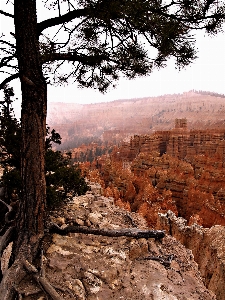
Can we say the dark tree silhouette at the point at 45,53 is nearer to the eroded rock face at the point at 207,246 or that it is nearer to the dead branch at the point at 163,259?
the dead branch at the point at 163,259

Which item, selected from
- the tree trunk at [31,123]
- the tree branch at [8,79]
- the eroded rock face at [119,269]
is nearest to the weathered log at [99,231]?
the eroded rock face at [119,269]

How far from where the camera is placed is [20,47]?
3457mm

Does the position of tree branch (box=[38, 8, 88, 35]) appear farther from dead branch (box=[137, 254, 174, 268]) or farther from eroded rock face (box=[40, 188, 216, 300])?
dead branch (box=[137, 254, 174, 268])

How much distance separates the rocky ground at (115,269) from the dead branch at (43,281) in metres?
0.10

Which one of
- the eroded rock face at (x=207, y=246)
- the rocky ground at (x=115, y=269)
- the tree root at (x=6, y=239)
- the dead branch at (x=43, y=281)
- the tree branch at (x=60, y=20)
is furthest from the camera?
the eroded rock face at (x=207, y=246)

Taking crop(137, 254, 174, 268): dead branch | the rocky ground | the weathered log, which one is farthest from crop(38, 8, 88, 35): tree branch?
crop(137, 254, 174, 268): dead branch

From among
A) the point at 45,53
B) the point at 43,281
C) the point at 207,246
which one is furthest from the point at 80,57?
the point at 207,246

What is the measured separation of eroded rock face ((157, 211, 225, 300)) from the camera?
941 centimetres

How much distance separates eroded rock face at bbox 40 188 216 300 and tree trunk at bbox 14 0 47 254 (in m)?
0.61

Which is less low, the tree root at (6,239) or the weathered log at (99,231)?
the tree root at (6,239)

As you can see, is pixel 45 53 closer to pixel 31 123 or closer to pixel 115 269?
pixel 31 123

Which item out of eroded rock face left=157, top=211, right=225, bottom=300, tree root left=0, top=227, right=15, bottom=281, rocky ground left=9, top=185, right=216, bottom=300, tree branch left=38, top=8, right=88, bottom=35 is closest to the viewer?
rocky ground left=9, top=185, right=216, bottom=300

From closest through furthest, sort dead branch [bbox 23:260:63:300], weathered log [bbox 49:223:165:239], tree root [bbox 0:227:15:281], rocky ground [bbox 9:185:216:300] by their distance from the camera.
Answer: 1. dead branch [bbox 23:260:63:300]
2. rocky ground [bbox 9:185:216:300]
3. tree root [bbox 0:227:15:281]
4. weathered log [bbox 49:223:165:239]

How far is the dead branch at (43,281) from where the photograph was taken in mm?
3024
